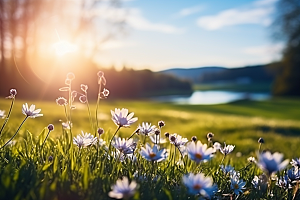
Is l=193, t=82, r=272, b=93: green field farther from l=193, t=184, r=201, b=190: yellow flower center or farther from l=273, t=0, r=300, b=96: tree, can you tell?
l=193, t=184, r=201, b=190: yellow flower center

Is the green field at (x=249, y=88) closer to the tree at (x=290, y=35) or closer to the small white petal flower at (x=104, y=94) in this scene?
the tree at (x=290, y=35)

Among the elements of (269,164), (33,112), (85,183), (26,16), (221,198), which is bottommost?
(221,198)

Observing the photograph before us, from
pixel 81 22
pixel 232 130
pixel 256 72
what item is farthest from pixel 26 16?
pixel 256 72

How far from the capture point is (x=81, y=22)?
32281 mm

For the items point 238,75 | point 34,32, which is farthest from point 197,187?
point 238,75

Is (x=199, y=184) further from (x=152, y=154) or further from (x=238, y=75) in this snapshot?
(x=238, y=75)

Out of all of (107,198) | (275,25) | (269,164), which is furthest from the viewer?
(275,25)

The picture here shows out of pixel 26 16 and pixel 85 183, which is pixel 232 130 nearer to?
pixel 85 183

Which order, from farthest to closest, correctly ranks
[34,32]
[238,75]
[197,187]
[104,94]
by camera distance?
[238,75], [34,32], [104,94], [197,187]

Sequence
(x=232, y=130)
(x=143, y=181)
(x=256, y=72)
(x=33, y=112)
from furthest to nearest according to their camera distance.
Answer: (x=256, y=72), (x=232, y=130), (x=33, y=112), (x=143, y=181)

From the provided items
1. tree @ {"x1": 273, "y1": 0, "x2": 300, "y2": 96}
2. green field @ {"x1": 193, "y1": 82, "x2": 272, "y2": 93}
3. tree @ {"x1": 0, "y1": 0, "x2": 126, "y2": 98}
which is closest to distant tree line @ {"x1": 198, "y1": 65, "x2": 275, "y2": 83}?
green field @ {"x1": 193, "y1": 82, "x2": 272, "y2": 93}

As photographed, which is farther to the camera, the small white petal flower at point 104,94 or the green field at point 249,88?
the green field at point 249,88

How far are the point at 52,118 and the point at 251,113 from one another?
66.3 feet

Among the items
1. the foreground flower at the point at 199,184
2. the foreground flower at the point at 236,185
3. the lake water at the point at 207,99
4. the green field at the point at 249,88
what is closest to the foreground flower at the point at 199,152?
the foreground flower at the point at 199,184
